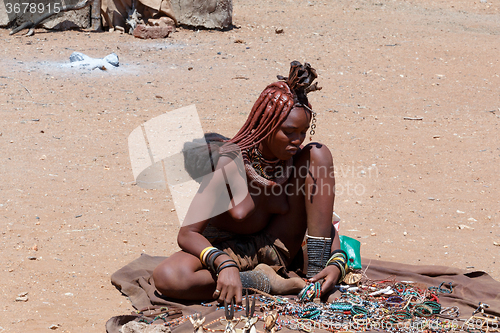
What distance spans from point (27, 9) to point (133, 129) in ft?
18.8

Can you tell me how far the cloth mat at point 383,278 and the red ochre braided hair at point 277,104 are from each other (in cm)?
103

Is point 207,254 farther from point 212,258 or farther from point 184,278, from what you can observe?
point 184,278

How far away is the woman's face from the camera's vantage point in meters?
3.32

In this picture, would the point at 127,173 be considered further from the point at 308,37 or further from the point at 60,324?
the point at 308,37

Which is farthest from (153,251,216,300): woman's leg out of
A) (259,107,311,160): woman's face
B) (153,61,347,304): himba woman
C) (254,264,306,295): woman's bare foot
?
(259,107,311,160): woman's face

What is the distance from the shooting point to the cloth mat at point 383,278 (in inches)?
131

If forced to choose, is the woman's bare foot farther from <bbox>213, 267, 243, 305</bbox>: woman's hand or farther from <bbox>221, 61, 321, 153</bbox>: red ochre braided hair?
<bbox>221, 61, 321, 153</bbox>: red ochre braided hair

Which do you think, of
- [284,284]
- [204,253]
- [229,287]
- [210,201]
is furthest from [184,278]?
[284,284]

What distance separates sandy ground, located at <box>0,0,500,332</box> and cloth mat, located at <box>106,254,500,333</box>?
136 mm

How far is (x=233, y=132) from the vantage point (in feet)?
23.4

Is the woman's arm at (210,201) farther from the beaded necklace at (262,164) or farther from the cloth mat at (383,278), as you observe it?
the cloth mat at (383,278)

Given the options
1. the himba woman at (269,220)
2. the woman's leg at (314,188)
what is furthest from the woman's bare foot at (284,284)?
the woman's leg at (314,188)

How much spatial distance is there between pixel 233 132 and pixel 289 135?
381 centimetres

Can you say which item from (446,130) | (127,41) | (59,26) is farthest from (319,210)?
(59,26)
